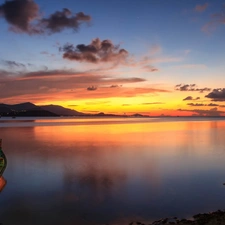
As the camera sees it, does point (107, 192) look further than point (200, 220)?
Yes

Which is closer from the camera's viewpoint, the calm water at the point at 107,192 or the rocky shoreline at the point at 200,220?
the rocky shoreline at the point at 200,220

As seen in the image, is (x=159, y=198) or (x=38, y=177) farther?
(x=38, y=177)

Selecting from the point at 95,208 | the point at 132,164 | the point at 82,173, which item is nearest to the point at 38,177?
the point at 82,173

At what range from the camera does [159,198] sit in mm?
13531

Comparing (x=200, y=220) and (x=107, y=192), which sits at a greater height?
(x=200, y=220)

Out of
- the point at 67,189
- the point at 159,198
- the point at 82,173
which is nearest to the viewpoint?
the point at 159,198

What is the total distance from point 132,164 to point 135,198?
9991mm

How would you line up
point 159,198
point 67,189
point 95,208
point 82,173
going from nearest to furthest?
point 95,208 < point 159,198 < point 67,189 < point 82,173

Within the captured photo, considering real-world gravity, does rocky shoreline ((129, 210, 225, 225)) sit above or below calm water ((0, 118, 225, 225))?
above

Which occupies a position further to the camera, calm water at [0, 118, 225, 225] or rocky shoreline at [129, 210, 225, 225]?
calm water at [0, 118, 225, 225]

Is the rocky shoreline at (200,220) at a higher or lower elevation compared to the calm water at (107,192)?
higher

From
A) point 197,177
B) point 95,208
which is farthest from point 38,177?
point 197,177

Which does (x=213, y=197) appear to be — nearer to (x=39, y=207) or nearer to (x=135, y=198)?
(x=135, y=198)

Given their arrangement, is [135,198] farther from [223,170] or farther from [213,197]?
[223,170]
